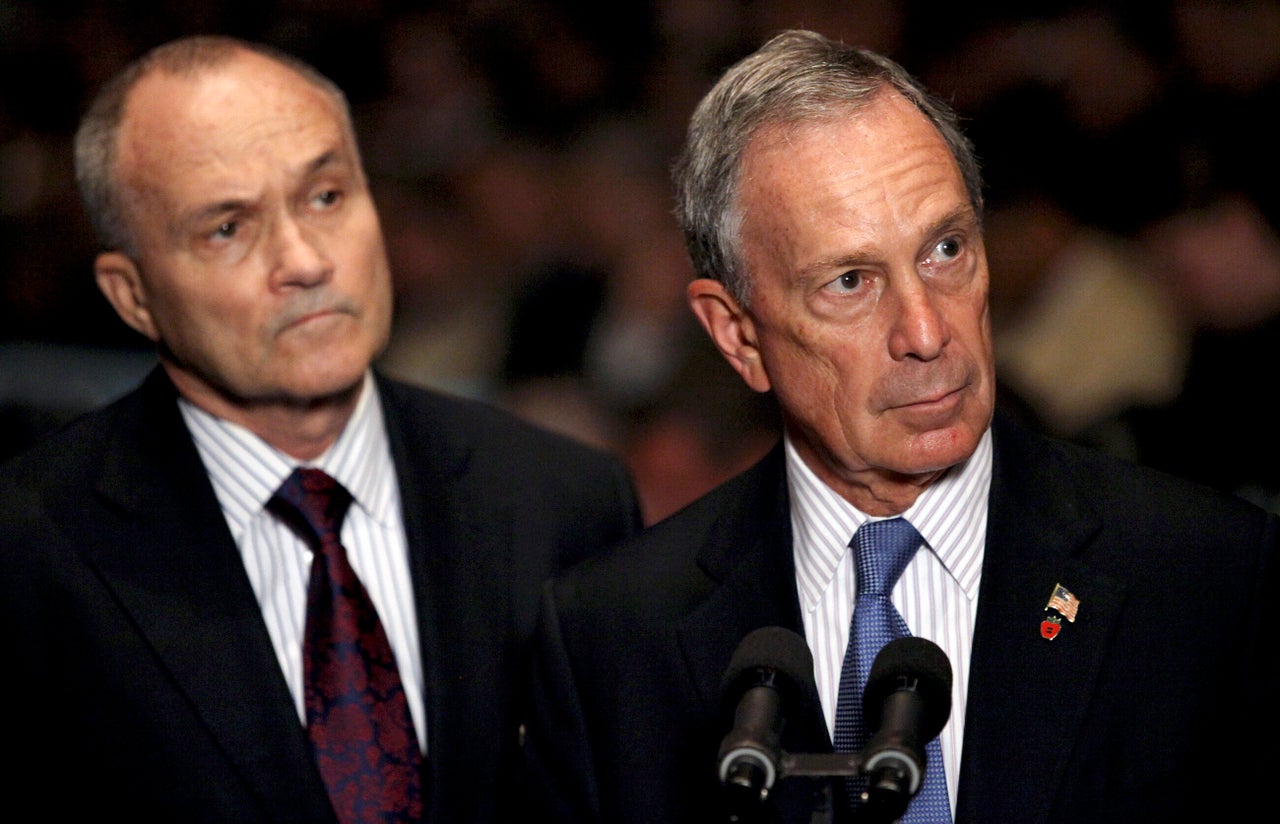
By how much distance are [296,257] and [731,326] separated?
784 millimetres

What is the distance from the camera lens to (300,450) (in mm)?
2658

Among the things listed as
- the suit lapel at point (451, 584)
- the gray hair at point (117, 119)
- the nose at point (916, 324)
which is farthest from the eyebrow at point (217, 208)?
the nose at point (916, 324)

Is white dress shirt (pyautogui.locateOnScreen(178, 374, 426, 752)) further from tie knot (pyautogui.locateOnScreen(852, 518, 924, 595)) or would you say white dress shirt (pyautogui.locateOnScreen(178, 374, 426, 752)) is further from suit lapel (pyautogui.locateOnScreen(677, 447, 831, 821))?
tie knot (pyautogui.locateOnScreen(852, 518, 924, 595))

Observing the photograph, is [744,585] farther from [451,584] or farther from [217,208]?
[217,208]

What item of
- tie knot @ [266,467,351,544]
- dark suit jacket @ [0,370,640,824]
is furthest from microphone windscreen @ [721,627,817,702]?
tie knot @ [266,467,351,544]

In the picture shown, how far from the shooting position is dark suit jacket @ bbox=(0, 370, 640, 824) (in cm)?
239

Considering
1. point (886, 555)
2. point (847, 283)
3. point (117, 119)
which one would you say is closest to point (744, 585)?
point (886, 555)

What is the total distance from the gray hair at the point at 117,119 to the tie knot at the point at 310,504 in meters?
0.50

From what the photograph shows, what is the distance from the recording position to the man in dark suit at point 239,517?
2406mm

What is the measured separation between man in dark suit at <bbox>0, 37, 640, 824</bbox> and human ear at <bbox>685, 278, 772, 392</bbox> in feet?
2.15

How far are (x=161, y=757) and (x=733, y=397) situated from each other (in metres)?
2.46

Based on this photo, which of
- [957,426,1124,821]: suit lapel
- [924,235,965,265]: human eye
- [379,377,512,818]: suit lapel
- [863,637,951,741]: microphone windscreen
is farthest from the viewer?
[379,377,512,818]: suit lapel

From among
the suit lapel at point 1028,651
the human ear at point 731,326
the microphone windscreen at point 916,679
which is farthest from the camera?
the human ear at point 731,326

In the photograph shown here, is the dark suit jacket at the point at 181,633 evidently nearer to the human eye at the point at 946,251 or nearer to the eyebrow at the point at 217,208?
the eyebrow at the point at 217,208
